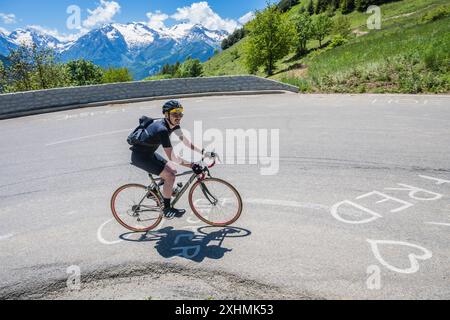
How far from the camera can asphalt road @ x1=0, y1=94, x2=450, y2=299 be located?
424cm

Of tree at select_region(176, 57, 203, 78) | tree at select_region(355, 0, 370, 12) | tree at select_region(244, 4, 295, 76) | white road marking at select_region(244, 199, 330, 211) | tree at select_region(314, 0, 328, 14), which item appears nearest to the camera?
white road marking at select_region(244, 199, 330, 211)

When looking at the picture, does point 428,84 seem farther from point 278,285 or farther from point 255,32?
point 255,32

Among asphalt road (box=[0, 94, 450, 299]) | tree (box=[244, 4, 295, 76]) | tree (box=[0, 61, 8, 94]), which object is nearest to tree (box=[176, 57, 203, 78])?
tree (box=[244, 4, 295, 76])

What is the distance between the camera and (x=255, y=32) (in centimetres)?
4847

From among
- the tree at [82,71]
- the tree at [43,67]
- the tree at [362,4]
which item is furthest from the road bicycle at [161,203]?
the tree at [362,4]

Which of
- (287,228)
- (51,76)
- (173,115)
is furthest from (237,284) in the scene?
(51,76)

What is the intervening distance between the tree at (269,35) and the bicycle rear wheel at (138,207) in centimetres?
4550

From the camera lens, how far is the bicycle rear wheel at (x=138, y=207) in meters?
5.57

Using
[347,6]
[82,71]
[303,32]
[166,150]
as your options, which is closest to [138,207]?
[166,150]

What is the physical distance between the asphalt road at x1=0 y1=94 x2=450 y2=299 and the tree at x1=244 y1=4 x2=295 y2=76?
3909 centimetres

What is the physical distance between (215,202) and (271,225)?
101cm

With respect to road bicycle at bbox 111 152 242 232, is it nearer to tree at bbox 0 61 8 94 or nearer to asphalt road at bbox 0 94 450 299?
asphalt road at bbox 0 94 450 299

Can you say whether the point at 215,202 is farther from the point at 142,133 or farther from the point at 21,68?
the point at 21,68

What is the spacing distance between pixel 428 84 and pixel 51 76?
126 feet
